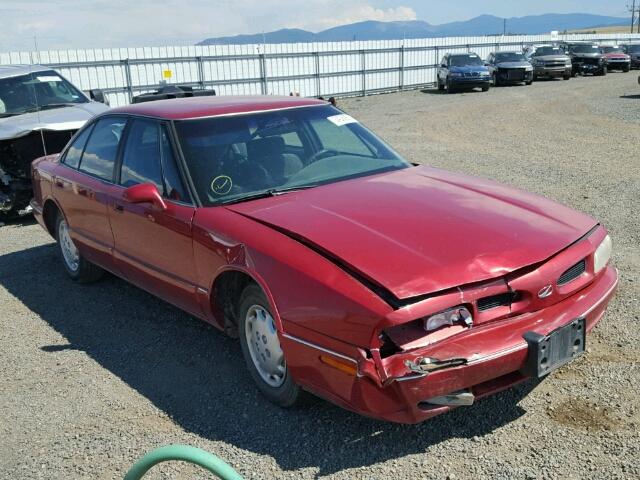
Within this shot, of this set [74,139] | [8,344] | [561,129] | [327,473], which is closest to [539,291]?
[327,473]

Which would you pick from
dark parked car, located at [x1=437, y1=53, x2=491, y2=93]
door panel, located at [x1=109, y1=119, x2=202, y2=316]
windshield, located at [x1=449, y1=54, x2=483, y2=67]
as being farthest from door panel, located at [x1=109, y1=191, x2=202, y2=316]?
windshield, located at [x1=449, y1=54, x2=483, y2=67]

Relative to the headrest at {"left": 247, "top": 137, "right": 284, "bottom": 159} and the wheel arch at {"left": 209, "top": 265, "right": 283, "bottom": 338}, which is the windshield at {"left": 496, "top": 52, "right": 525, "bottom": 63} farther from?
the wheel arch at {"left": 209, "top": 265, "right": 283, "bottom": 338}

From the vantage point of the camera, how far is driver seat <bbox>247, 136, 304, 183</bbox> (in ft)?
14.6

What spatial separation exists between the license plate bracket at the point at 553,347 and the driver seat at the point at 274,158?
1957 millimetres

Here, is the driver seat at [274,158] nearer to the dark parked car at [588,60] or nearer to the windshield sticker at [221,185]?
the windshield sticker at [221,185]

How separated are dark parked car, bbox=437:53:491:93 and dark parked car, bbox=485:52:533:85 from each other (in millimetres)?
1079

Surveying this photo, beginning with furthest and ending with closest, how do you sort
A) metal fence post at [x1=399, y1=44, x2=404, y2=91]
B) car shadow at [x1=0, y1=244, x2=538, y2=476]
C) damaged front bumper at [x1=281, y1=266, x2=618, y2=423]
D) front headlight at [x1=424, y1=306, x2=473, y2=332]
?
metal fence post at [x1=399, y1=44, x2=404, y2=91] < car shadow at [x1=0, y1=244, x2=538, y2=476] < front headlight at [x1=424, y1=306, x2=473, y2=332] < damaged front bumper at [x1=281, y1=266, x2=618, y2=423]

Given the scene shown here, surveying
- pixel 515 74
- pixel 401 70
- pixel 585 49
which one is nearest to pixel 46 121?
pixel 515 74

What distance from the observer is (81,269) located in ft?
20.0

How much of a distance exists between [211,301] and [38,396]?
1.22 meters

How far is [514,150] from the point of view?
12516mm

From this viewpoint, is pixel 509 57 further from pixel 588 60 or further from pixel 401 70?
pixel 588 60

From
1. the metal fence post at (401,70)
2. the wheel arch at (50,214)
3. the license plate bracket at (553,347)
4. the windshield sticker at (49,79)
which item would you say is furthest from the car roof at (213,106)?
the metal fence post at (401,70)

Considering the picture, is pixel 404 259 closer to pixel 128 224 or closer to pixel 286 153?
pixel 286 153
